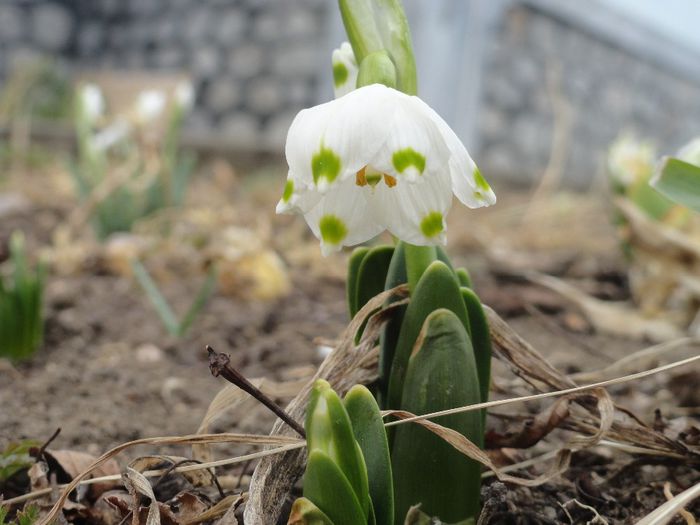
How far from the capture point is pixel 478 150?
6750 millimetres

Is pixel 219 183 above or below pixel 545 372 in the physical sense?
below

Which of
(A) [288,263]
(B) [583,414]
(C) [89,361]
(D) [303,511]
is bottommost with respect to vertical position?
(A) [288,263]

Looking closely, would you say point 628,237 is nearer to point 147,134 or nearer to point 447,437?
point 447,437

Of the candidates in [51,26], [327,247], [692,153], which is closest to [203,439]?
[327,247]

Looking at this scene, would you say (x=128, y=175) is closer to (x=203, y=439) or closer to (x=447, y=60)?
(x=203, y=439)

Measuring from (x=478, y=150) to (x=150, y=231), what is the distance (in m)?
4.44

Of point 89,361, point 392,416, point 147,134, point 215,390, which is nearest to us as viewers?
point 392,416

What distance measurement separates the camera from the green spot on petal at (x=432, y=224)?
2.15 feet

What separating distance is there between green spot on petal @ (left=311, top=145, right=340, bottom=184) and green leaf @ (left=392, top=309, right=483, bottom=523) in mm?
164

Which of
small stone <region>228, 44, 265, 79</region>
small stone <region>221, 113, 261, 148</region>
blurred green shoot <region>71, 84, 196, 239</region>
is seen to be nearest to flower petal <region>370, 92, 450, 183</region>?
blurred green shoot <region>71, 84, 196, 239</region>

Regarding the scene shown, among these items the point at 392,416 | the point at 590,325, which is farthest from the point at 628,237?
the point at 392,416

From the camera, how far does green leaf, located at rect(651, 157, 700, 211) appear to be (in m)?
0.81

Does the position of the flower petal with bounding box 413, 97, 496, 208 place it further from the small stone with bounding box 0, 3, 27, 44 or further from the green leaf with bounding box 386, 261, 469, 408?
the small stone with bounding box 0, 3, 27, 44

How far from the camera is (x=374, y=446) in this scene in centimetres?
66
